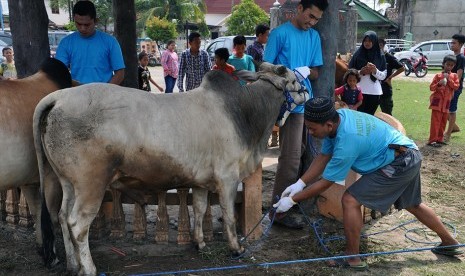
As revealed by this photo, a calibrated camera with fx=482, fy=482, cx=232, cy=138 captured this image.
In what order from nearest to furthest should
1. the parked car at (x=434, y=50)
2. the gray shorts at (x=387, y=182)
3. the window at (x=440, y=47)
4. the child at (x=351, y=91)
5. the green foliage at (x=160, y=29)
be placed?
the gray shorts at (x=387, y=182)
the child at (x=351, y=91)
the parked car at (x=434, y=50)
the window at (x=440, y=47)
the green foliage at (x=160, y=29)

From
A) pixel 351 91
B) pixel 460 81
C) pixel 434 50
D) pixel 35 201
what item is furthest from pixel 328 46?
pixel 434 50

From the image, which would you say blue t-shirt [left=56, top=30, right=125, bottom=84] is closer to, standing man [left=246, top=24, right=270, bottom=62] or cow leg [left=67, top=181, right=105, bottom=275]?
cow leg [left=67, top=181, right=105, bottom=275]

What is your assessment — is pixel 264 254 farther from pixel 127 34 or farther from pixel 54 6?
pixel 54 6

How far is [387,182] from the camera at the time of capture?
3977mm

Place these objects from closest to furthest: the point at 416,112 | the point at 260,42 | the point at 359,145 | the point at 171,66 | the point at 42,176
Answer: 1. the point at 42,176
2. the point at 359,145
3. the point at 260,42
4. the point at 416,112
5. the point at 171,66

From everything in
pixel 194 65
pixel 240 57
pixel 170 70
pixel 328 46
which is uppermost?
pixel 328 46

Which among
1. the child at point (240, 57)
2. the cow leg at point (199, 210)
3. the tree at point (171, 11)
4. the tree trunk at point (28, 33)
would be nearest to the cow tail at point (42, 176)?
the cow leg at point (199, 210)

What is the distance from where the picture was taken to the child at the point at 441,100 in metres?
8.54

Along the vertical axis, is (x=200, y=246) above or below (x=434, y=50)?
below

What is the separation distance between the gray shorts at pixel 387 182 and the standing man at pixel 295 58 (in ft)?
2.92

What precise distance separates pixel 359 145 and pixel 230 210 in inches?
47.4

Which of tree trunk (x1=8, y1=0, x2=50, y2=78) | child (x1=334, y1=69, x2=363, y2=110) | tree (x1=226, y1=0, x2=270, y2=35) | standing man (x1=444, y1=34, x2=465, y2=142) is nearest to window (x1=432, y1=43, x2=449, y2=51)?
tree (x1=226, y1=0, x2=270, y2=35)

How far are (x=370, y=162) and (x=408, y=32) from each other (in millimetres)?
40327

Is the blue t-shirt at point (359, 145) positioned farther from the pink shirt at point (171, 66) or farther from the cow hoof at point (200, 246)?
the pink shirt at point (171, 66)
